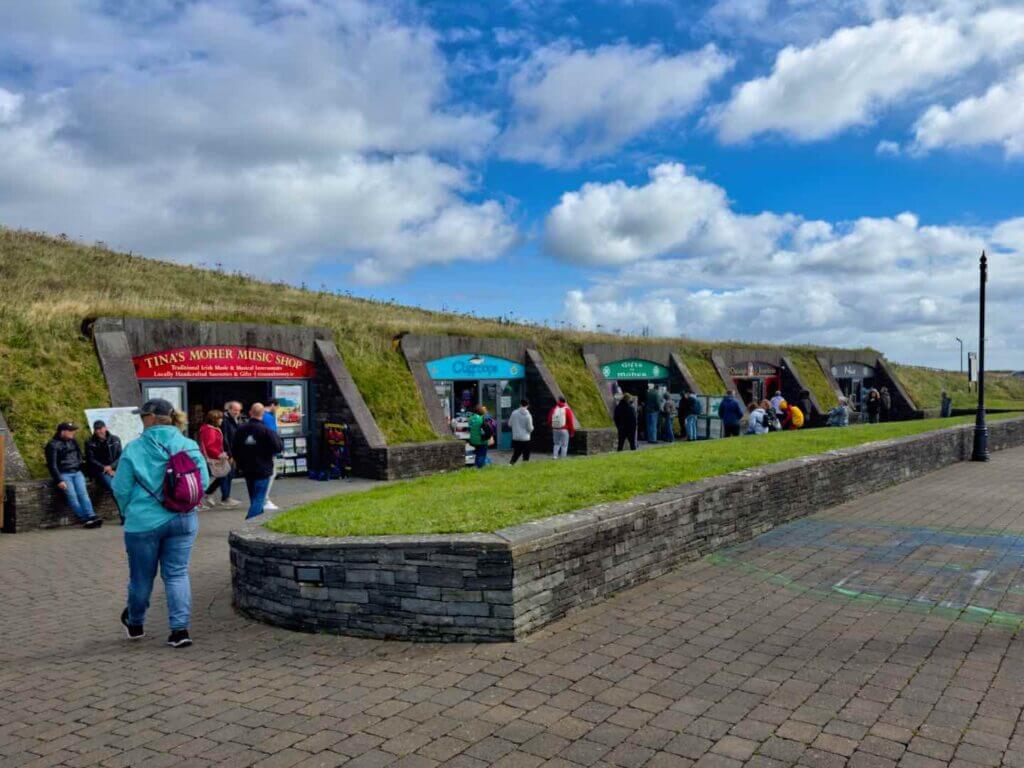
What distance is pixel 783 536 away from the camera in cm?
940

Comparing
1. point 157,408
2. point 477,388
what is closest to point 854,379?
point 477,388

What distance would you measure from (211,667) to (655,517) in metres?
3.96

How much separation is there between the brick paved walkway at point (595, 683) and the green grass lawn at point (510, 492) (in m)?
0.96

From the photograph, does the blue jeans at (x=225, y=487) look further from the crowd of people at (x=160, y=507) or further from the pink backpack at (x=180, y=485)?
the pink backpack at (x=180, y=485)

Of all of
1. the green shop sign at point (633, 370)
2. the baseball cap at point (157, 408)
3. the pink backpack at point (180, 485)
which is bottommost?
the pink backpack at point (180, 485)

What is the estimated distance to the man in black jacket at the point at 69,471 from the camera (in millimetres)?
11570

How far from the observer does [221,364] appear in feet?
52.3

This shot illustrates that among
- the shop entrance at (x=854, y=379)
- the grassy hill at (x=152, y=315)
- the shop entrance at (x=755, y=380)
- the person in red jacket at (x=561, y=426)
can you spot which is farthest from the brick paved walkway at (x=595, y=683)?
the shop entrance at (x=854, y=379)

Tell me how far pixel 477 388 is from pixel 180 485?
15.7m

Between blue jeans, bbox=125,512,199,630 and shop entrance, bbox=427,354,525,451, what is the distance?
43.7ft

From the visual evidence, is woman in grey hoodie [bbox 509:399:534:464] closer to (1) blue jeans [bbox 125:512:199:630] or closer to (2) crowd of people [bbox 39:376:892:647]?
(2) crowd of people [bbox 39:376:892:647]

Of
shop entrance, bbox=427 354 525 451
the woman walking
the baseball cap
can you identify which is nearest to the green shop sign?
shop entrance, bbox=427 354 525 451

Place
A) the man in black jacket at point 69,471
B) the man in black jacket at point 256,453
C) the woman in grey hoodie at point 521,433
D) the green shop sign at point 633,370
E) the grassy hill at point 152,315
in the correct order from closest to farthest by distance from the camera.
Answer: the man in black jacket at point 256,453 < the man in black jacket at point 69,471 < the grassy hill at point 152,315 < the woman in grey hoodie at point 521,433 < the green shop sign at point 633,370

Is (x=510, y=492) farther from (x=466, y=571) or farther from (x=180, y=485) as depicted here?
(x=180, y=485)
